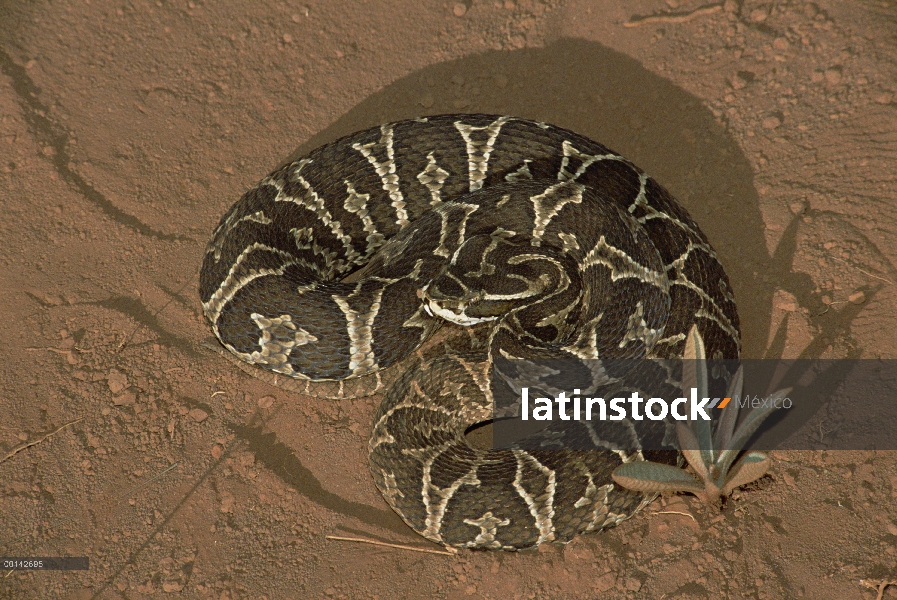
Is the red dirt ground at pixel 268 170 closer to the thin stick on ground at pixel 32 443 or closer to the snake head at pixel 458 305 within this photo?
the thin stick on ground at pixel 32 443

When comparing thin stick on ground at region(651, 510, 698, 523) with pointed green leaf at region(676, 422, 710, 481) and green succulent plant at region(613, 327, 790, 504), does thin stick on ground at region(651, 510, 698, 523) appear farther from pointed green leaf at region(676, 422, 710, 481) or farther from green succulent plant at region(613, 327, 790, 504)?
pointed green leaf at region(676, 422, 710, 481)

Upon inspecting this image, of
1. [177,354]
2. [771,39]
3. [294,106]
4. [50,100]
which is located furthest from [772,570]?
[50,100]

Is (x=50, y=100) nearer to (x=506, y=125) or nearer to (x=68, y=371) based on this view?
(x=68, y=371)

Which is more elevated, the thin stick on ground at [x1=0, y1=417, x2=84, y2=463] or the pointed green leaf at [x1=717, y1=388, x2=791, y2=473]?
the pointed green leaf at [x1=717, y1=388, x2=791, y2=473]

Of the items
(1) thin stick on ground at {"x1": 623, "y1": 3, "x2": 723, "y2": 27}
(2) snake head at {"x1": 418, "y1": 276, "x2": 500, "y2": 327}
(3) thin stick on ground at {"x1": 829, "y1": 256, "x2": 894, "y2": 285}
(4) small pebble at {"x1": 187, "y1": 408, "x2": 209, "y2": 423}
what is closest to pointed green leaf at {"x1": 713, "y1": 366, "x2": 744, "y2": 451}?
(3) thin stick on ground at {"x1": 829, "y1": 256, "x2": 894, "y2": 285}

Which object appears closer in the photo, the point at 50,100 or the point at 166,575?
the point at 166,575

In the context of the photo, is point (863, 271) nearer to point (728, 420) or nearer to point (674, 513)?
point (728, 420)
